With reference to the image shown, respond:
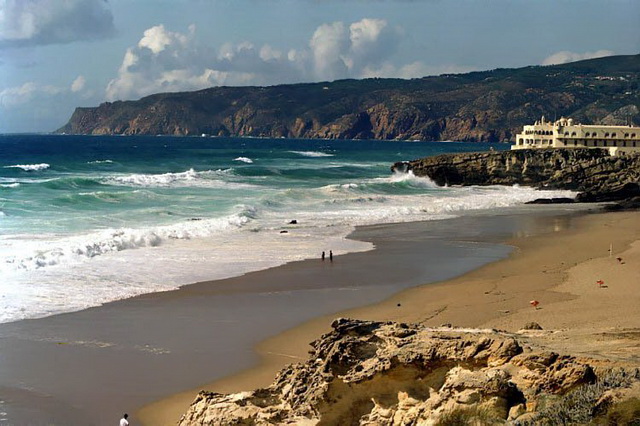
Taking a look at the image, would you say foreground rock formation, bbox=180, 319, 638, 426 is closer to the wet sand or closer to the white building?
the wet sand

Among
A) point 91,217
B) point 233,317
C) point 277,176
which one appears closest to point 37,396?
point 233,317

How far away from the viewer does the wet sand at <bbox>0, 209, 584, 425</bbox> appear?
1302 cm

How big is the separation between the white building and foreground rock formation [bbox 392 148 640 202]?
4.49m

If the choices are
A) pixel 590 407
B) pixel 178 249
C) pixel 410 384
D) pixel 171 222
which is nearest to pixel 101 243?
pixel 178 249

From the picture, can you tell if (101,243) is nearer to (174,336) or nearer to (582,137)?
(174,336)

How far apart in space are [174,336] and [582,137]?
5854cm

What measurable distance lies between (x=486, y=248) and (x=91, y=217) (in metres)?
17.9

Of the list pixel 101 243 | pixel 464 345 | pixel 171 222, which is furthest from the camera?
pixel 171 222

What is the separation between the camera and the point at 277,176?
70438mm

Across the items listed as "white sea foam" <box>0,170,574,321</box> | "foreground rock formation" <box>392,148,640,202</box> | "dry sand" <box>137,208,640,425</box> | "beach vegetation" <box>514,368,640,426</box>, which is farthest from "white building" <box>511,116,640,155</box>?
"beach vegetation" <box>514,368,640,426</box>

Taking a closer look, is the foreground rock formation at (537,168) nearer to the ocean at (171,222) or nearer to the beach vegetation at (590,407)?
the ocean at (171,222)

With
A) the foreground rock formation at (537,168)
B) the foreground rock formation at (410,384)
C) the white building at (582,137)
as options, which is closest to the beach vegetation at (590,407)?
the foreground rock formation at (410,384)

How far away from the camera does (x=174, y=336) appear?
16.7 meters

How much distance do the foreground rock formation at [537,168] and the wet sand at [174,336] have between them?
35.9m
